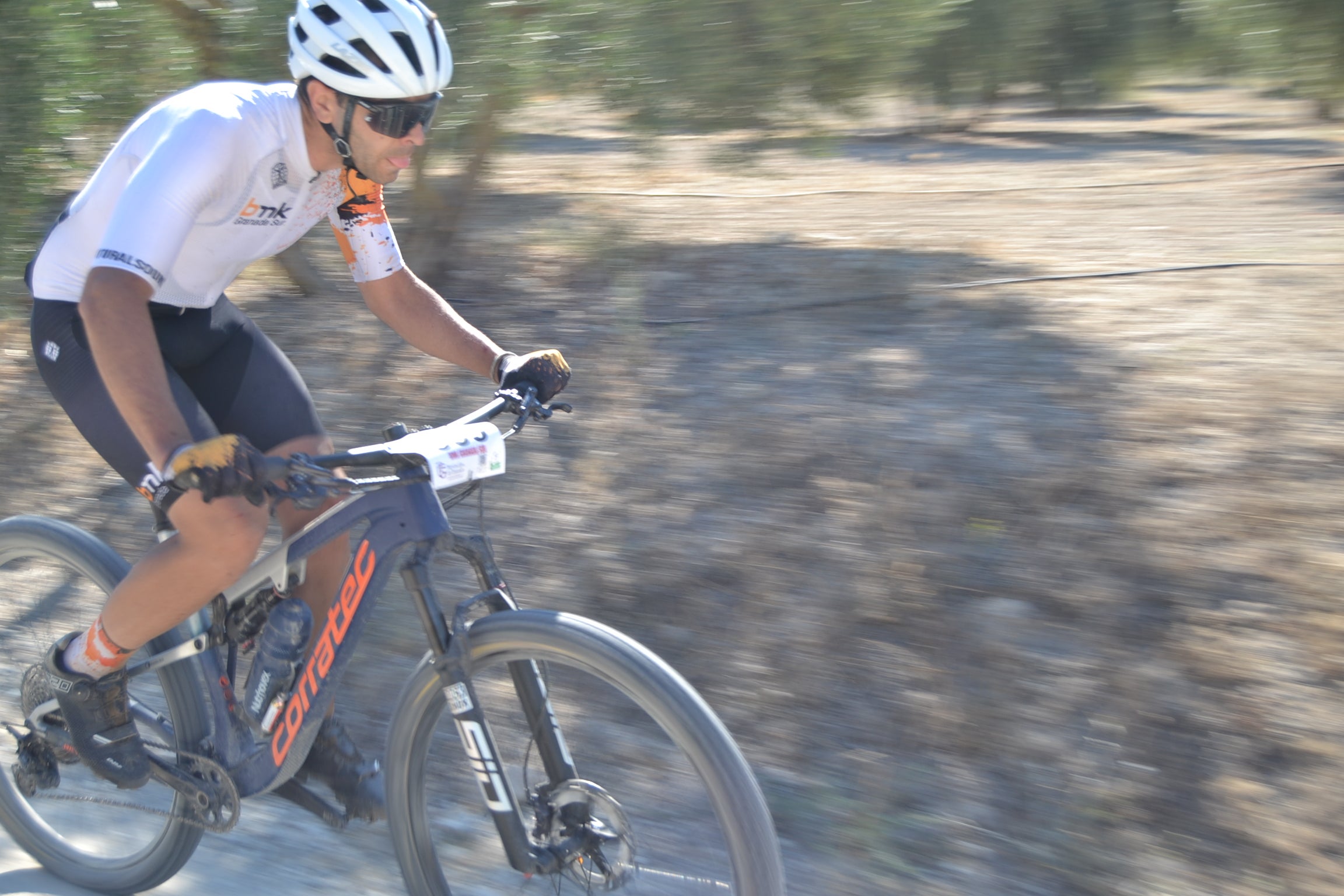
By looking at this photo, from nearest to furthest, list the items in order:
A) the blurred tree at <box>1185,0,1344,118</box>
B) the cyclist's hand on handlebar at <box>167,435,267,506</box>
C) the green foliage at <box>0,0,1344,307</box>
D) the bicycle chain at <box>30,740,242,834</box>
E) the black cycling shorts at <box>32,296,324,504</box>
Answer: the cyclist's hand on handlebar at <box>167,435,267,506</box>, the black cycling shorts at <box>32,296,324,504</box>, the bicycle chain at <box>30,740,242,834</box>, the green foliage at <box>0,0,1344,307</box>, the blurred tree at <box>1185,0,1344,118</box>

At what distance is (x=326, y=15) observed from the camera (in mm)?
2488

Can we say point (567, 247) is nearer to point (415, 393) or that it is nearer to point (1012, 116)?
point (415, 393)

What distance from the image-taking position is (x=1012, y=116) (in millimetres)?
17766

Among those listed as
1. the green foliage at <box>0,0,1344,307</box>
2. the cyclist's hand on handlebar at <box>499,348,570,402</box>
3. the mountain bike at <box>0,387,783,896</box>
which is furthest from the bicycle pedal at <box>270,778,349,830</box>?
the green foliage at <box>0,0,1344,307</box>

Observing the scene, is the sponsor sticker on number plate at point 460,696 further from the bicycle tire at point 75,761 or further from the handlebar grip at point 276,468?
the bicycle tire at point 75,761

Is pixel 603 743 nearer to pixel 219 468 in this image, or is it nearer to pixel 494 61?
pixel 219 468

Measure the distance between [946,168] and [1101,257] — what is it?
5.32m

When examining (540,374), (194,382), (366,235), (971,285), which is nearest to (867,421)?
(971,285)

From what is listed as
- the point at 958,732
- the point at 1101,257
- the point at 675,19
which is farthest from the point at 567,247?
the point at 958,732

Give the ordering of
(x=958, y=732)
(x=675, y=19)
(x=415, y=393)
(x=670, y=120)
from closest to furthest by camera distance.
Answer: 1. (x=958, y=732)
2. (x=415, y=393)
3. (x=675, y=19)
4. (x=670, y=120)

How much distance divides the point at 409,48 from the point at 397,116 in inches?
5.8

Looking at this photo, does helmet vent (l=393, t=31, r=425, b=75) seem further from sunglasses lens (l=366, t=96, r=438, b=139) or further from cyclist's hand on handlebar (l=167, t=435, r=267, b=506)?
cyclist's hand on handlebar (l=167, t=435, r=267, b=506)

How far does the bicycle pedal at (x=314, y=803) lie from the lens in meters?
2.74

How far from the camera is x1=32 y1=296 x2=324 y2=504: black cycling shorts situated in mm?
2635
